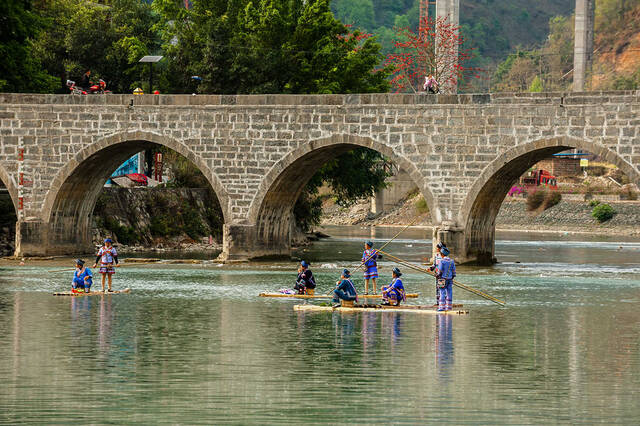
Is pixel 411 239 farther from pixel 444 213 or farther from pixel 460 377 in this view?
Result: pixel 460 377

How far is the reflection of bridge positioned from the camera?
35.6m

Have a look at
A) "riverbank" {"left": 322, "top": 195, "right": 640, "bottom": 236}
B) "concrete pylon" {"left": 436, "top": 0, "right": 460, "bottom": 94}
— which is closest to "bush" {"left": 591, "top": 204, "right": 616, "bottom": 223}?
"riverbank" {"left": 322, "top": 195, "right": 640, "bottom": 236}

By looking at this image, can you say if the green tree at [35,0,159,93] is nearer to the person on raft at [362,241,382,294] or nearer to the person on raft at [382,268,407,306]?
the person on raft at [362,241,382,294]


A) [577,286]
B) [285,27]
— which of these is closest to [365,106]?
[577,286]

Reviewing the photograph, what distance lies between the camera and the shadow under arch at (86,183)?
1575 inches

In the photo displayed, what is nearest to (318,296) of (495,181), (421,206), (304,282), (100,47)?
(304,282)

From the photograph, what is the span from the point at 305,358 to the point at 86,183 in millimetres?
25008

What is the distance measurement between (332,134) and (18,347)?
19.2 metres

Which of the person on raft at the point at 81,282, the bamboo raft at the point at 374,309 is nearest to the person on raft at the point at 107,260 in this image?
the person on raft at the point at 81,282

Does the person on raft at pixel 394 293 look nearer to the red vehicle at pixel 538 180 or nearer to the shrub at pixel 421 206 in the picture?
the red vehicle at pixel 538 180

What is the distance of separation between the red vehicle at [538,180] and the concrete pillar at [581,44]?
6.13 metres

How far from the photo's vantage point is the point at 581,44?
263 ft

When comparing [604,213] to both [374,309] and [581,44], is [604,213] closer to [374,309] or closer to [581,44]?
[581,44]

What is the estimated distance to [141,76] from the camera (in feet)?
194
